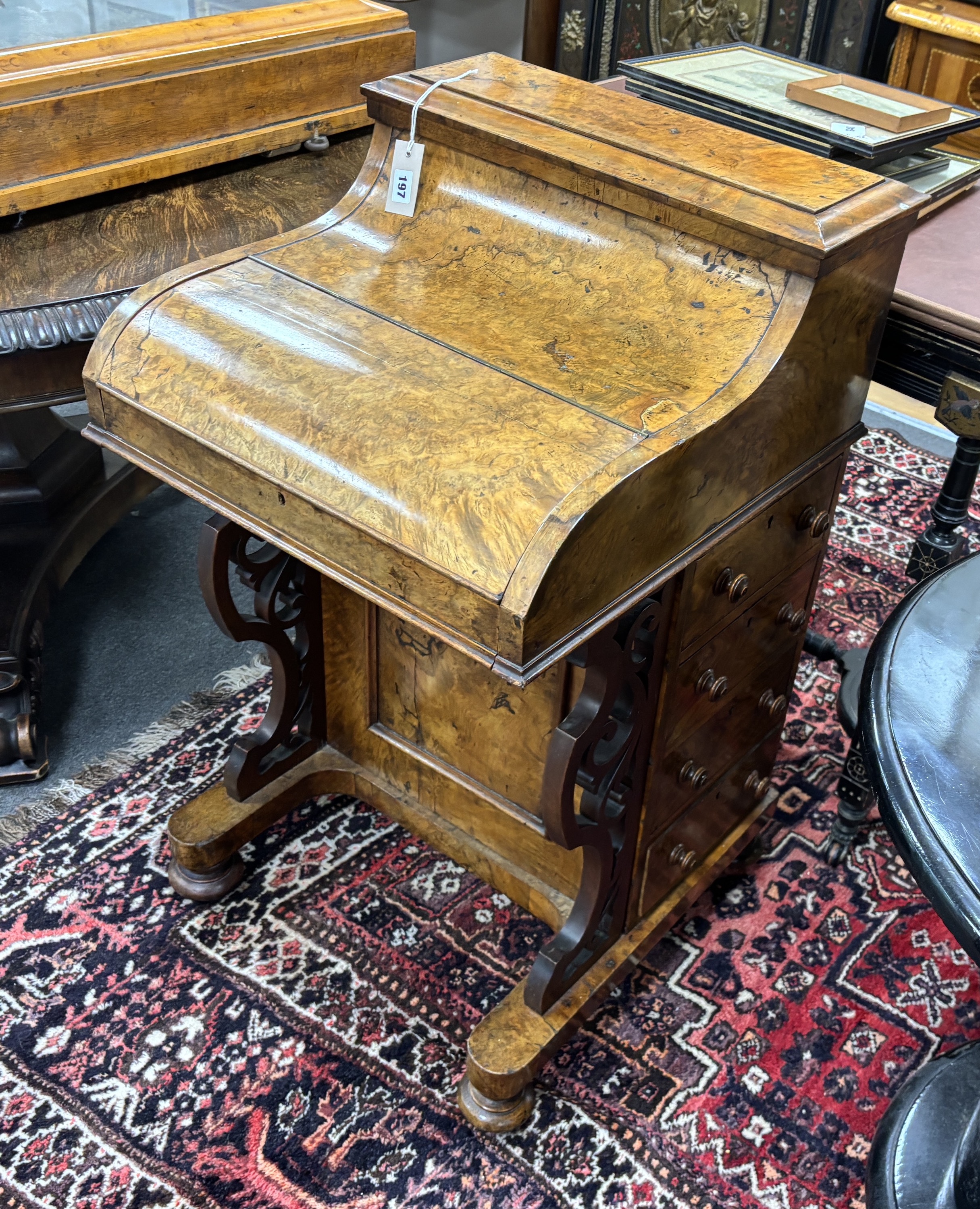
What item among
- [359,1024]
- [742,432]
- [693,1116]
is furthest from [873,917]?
[742,432]

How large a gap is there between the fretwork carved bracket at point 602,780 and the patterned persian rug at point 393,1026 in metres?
0.19

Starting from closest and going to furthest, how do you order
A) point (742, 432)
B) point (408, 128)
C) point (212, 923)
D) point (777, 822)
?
1. point (742, 432)
2. point (408, 128)
3. point (212, 923)
4. point (777, 822)

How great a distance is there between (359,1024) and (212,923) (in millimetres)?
324

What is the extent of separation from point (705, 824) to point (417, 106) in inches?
46.5

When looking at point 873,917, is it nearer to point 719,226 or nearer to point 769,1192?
point 769,1192

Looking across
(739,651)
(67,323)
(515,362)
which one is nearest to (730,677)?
(739,651)

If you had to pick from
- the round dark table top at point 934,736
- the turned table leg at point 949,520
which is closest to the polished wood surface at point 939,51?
the turned table leg at point 949,520

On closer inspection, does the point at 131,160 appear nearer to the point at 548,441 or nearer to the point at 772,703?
the point at 548,441

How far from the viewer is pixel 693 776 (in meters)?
1.79

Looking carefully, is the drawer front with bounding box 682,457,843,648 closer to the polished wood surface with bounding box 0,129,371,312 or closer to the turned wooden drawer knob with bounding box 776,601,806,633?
the turned wooden drawer knob with bounding box 776,601,806,633

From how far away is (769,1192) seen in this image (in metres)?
1.66

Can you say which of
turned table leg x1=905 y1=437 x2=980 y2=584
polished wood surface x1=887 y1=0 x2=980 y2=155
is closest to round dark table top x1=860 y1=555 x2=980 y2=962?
turned table leg x1=905 y1=437 x2=980 y2=584

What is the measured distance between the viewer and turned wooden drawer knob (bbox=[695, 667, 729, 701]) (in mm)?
1668

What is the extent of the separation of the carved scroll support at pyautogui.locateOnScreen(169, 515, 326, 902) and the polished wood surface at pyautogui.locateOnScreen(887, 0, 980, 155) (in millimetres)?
2602
